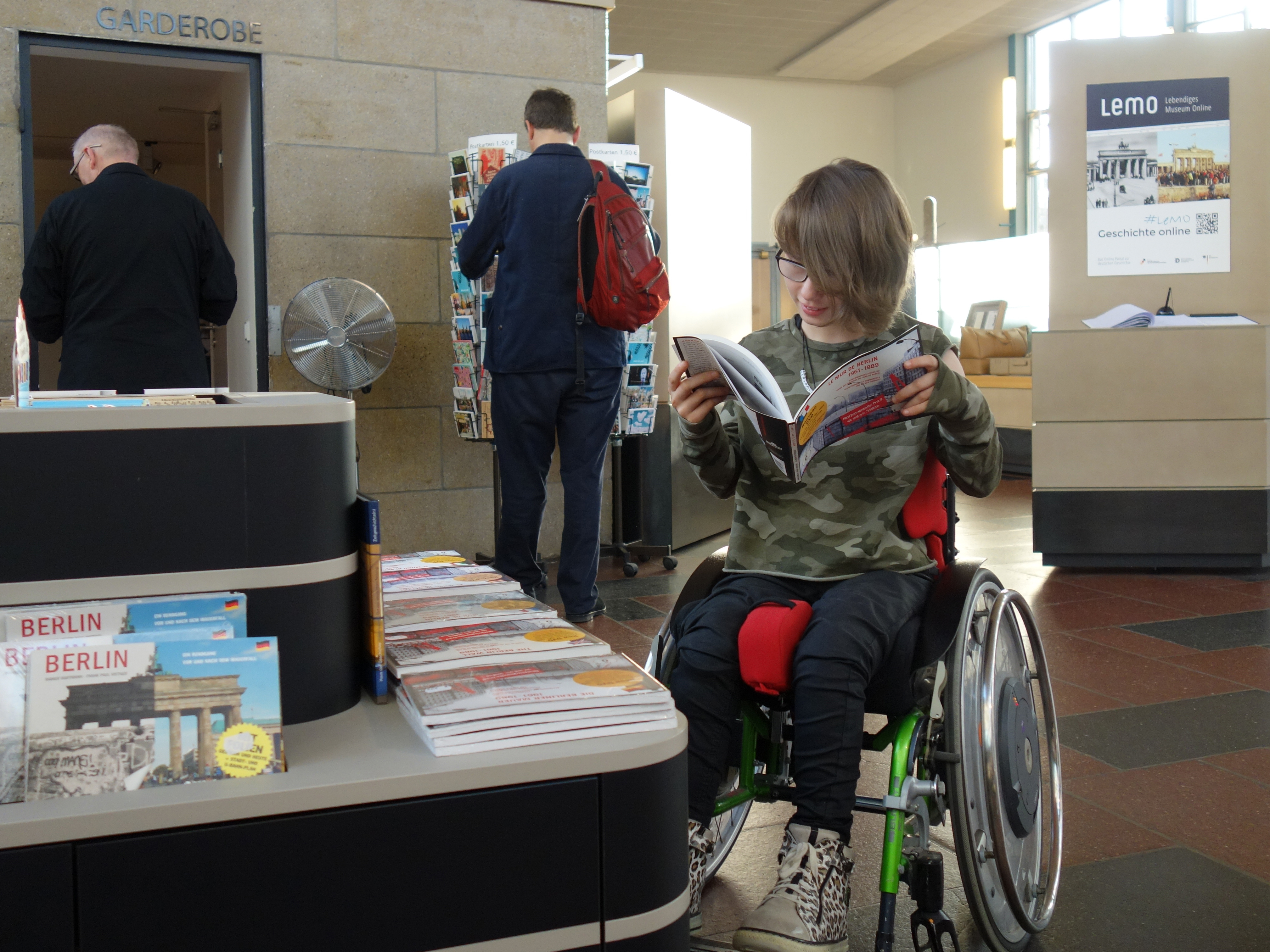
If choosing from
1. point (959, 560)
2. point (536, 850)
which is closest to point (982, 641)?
point (959, 560)

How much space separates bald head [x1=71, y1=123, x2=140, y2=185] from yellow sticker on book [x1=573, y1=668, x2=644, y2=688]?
3.04 metres

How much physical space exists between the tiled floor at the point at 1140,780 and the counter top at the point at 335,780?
61 centimetres

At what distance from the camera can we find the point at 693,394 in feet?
5.69

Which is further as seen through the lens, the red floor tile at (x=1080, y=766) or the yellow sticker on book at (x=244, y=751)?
the red floor tile at (x=1080, y=766)

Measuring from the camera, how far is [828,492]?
185 centimetres

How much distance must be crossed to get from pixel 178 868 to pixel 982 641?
113 centimetres

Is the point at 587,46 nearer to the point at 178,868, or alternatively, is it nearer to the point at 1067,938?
the point at 1067,938

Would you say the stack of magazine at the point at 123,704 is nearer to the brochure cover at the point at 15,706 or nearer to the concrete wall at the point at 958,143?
the brochure cover at the point at 15,706

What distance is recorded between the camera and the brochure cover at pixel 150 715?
3.21 feet

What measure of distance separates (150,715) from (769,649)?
33.7 inches

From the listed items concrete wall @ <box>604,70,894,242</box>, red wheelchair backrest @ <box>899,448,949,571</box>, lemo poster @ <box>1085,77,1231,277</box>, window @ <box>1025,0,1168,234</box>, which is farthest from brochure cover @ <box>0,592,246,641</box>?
concrete wall @ <box>604,70,894,242</box>

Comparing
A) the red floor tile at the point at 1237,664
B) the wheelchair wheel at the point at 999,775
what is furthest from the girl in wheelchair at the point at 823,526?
the red floor tile at the point at 1237,664

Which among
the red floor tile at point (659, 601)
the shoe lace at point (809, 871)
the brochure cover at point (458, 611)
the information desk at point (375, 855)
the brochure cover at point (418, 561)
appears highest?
the brochure cover at point (418, 561)

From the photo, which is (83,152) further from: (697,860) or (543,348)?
(697,860)
